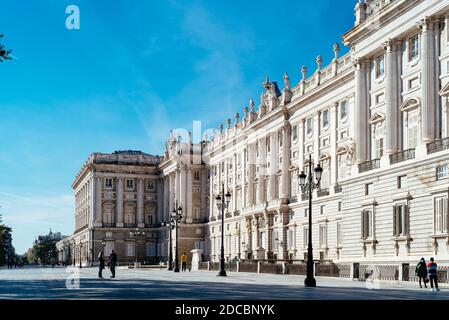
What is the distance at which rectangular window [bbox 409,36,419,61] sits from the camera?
43031 mm

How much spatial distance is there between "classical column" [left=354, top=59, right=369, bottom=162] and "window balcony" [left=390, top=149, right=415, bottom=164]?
3827 mm

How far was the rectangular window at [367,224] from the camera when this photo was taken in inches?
1772

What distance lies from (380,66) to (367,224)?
32.4ft

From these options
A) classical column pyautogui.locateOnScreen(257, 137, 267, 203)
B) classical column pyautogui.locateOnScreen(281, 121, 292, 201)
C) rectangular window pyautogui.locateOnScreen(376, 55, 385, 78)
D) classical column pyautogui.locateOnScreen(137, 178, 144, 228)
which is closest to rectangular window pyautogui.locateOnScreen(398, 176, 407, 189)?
rectangular window pyautogui.locateOnScreen(376, 55, 385, 78)

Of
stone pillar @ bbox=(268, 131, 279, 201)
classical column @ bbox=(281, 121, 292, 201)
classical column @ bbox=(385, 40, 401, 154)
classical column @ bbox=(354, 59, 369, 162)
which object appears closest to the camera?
classical column @ bbox=(385, 40, 401, 154)

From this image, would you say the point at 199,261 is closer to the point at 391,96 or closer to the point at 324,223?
the point at 324,223

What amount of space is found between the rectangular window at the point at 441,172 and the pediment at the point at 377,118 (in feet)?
25.0

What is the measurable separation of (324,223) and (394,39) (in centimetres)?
2430

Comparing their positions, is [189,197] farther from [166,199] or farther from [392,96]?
[392,96]

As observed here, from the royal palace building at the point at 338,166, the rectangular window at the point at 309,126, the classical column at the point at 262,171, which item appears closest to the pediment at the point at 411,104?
the royal palace building at the point at 338,166

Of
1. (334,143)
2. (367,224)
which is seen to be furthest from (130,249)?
(367,224)

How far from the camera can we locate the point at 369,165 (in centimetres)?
4594

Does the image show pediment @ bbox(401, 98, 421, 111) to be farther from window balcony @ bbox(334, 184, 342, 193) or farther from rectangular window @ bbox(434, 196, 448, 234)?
window balcony @ bbox(334, 184, 342, 193)

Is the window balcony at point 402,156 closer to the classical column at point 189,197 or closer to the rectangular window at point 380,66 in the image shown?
the rectangular window at point 380,66
